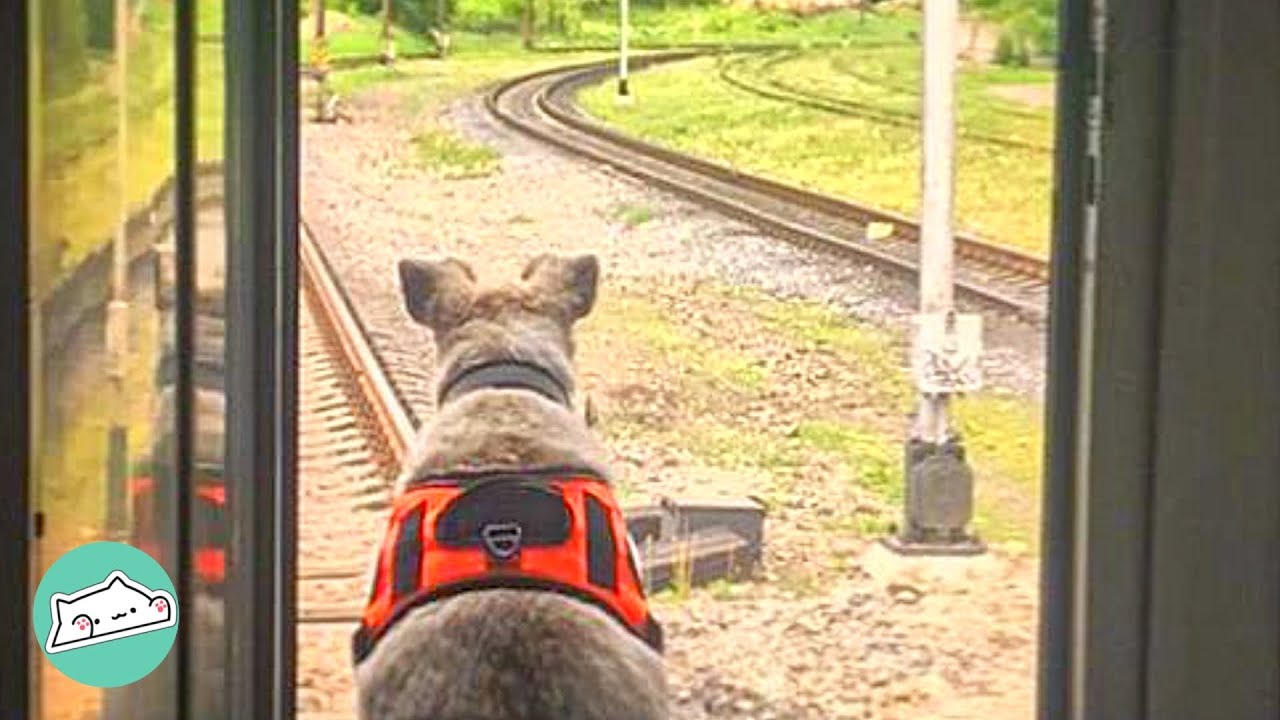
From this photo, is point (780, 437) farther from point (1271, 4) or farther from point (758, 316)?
point (1271, 4)

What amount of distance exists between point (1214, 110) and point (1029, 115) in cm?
22

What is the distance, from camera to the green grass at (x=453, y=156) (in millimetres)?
2863

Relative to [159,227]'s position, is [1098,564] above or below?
below

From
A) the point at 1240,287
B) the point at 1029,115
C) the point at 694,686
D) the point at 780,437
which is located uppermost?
the point at 1029,115

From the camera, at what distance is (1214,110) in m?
2.75

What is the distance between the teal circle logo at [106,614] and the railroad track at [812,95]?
911 millimetres

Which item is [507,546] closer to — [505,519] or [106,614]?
[505,519]

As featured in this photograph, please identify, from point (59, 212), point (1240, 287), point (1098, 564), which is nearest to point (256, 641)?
point (59, 212)

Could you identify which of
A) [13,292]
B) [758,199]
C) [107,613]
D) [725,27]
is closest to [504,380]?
[758,199]

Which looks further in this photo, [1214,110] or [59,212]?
[1214,110]

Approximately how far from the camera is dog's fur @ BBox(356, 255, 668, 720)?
9.29ft

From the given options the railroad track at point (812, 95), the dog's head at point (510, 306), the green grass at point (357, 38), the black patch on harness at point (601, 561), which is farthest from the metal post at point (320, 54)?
A: the black patch on harness at point (601, 561)

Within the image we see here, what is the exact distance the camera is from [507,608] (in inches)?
112

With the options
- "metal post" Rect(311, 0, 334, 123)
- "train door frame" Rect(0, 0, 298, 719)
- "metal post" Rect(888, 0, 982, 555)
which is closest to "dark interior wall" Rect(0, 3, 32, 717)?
"train door frame" Rect(0, 0, 298, 719)
